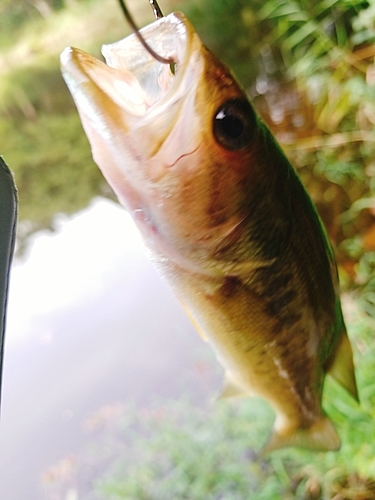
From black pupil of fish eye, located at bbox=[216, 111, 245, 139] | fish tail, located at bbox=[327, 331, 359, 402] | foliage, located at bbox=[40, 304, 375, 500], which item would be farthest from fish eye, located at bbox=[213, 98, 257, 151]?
foliage, located at bbox=[40, 304, 375, 500]

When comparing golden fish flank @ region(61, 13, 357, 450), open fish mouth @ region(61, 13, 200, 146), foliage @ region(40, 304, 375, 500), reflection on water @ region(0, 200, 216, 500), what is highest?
open fish mouth @ region(61, 13, 200, 146)

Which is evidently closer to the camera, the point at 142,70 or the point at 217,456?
the point at 142,70

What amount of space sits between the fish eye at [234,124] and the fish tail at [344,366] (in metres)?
0.38

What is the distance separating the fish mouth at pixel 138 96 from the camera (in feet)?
1.21

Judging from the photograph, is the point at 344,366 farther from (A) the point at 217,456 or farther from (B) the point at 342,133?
(B) the point at 342,133

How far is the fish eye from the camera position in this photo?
41 cm

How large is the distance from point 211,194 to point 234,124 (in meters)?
0.07

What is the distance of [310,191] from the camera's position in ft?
6.76

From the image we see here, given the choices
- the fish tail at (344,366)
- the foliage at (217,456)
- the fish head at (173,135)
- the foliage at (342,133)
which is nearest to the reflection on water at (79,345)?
the foliage at (217,456)

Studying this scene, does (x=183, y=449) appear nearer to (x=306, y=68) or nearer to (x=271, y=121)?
(x=306, y=68)

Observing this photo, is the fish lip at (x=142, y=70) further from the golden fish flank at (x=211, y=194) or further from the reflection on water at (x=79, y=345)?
the reflection on water at (x=79, y=345)

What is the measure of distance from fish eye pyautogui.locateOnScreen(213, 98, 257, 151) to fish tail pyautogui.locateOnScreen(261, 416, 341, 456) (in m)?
0.60

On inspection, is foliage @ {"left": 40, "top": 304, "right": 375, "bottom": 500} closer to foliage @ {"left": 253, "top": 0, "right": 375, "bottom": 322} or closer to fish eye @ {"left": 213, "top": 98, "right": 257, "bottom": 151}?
foliage @ {"left": 253, "top": 0, "right": 375, "bottom": 322}

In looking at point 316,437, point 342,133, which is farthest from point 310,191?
point 316,437
